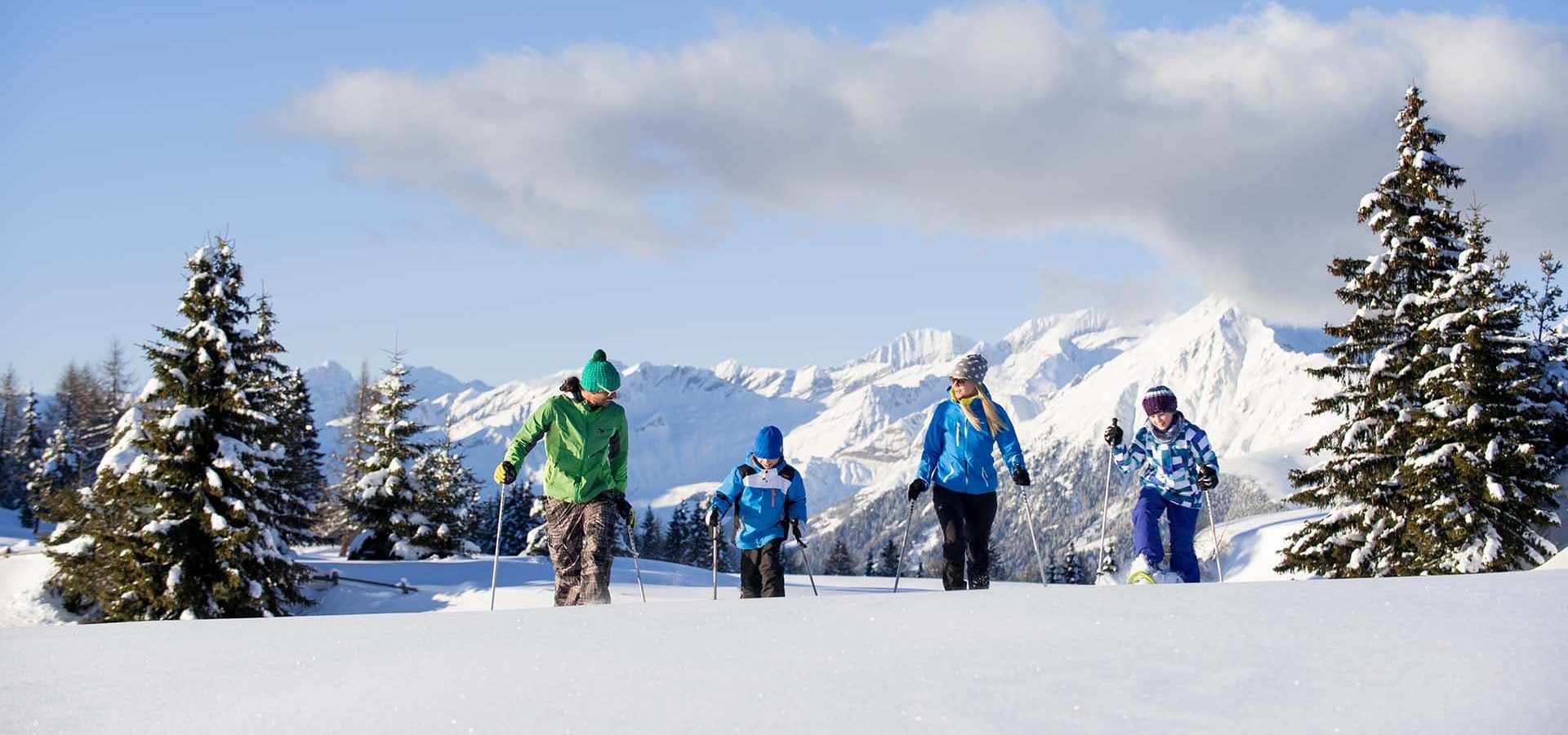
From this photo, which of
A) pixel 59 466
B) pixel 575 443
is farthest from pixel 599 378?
pixel 59 466

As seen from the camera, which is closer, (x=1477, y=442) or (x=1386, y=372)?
(x=1477, y=442)

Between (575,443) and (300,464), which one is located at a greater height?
(300,464)

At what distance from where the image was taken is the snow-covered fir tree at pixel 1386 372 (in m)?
19.3

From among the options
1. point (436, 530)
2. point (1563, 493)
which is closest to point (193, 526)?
point (436, 530)

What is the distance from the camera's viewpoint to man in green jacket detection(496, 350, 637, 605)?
960 cm

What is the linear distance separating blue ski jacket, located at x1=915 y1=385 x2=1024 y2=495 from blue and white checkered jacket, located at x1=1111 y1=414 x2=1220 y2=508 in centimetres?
118

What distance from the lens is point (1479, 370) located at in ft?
60.1

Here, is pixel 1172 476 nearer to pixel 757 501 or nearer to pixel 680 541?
pixel 757 501

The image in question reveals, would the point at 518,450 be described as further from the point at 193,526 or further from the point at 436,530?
the point at 436,530

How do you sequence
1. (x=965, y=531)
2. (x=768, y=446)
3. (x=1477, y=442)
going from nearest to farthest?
(x=965, y=531)
(x=768, y=446)
(x=1477, y=442)

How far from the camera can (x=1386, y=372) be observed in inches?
770

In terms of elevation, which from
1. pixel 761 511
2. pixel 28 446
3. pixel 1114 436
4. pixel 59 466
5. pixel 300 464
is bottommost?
pixel 761 511

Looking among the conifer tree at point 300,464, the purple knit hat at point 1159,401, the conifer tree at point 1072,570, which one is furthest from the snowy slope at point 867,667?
the conifer tree at point 1072,570

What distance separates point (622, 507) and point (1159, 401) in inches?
203
